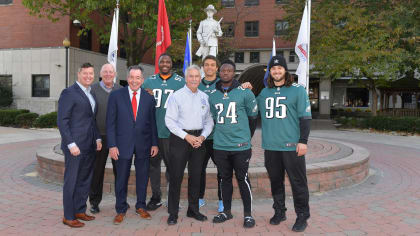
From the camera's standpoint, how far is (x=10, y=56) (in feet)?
75.1

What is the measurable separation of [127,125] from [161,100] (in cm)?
66

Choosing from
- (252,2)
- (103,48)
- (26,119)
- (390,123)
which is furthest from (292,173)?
(252,2)

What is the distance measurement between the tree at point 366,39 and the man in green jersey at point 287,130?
14828mm

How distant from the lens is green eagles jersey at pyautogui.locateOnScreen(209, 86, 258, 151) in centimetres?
425

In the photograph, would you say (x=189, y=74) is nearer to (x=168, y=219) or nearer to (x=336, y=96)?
(x=168, y=219)

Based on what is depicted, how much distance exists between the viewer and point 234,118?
168 inches

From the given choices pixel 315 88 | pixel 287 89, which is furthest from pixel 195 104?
pixel 315 88

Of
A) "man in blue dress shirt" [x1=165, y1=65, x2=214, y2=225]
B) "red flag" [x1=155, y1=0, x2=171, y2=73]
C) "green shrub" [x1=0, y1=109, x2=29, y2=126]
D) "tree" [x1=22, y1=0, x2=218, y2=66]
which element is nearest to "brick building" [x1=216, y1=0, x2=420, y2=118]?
"tree" [x1=22, y1=0, x2=218, y2=66]

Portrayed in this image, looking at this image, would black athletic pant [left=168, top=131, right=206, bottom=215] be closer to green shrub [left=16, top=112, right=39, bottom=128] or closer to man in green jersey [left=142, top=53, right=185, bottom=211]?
man in green jersey [left=142, top=53, right=185, bottom=211]

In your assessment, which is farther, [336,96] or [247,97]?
[336,96]

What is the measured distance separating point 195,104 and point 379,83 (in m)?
20.0

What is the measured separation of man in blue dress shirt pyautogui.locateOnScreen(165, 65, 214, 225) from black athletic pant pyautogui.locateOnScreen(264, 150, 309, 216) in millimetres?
914

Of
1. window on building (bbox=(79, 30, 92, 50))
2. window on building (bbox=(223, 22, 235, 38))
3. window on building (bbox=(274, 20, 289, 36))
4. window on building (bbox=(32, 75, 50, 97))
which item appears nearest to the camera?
window on building (bbox=(32, 75, 50, 97))

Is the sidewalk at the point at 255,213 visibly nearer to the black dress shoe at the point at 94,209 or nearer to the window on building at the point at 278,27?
the black dress shoe at the point at 94,209
